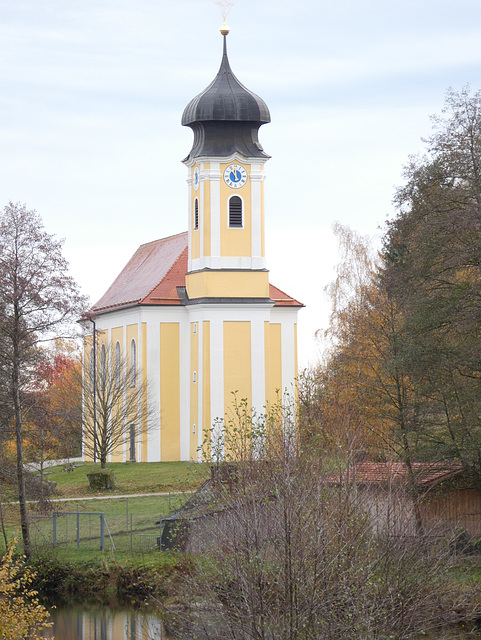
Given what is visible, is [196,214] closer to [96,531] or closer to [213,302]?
[213,302]

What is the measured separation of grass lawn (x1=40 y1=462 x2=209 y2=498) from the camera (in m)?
39.5

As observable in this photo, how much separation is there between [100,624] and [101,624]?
0.07ft

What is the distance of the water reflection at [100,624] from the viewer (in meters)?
24.1

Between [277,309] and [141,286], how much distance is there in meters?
6.69

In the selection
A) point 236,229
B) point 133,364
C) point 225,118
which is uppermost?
point 225,118

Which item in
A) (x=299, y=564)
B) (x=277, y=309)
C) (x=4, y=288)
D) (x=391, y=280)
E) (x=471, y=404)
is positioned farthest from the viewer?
(x=277, y=309)

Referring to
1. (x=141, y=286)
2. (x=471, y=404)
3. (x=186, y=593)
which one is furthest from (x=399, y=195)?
(x=141, y=286)

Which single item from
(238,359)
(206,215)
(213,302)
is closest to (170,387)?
(238,359)

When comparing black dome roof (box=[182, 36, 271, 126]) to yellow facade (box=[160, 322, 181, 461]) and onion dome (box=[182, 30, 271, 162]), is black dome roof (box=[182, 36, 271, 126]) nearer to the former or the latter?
onion dome (box=[182, 30, 271, 162])

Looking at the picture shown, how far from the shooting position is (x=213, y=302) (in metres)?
48.3

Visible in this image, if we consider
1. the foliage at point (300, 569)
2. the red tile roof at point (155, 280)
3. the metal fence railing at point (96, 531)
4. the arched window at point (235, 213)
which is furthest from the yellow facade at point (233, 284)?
the foliage at point (300, 569)

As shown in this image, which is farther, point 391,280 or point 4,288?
point 391,280

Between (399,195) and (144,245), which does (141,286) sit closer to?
(144,245)

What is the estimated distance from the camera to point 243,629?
47.9ft
